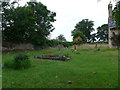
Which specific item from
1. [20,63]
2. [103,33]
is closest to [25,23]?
[20,63]

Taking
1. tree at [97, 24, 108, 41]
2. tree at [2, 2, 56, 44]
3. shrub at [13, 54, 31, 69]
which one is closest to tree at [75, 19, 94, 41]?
tree at [97, 24, 108, 41]

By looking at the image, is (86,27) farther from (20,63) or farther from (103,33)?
(20,63)

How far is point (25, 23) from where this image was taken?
26.8m

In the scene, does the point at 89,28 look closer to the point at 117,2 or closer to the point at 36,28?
the point at 36,28

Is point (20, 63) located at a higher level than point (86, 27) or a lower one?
lower

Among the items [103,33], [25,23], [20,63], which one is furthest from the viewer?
[103,33]

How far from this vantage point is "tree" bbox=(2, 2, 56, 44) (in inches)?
1033

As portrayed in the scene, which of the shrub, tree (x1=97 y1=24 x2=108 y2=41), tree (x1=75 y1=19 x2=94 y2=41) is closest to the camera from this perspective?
the shrub

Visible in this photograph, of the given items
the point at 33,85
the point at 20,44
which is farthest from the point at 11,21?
the point at 33,85

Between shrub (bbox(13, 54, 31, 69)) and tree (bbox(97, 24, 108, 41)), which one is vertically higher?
tree (bbox(97, 24, 108, 41))

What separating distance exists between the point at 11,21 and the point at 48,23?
35.7 ft

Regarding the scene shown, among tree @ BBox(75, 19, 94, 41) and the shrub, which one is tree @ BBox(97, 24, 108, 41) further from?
the shrub

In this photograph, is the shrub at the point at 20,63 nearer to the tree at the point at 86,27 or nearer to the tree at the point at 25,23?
the tree at the point at 25,23

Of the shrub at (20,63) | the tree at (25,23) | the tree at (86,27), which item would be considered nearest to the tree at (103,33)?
the tree at (86,27)
